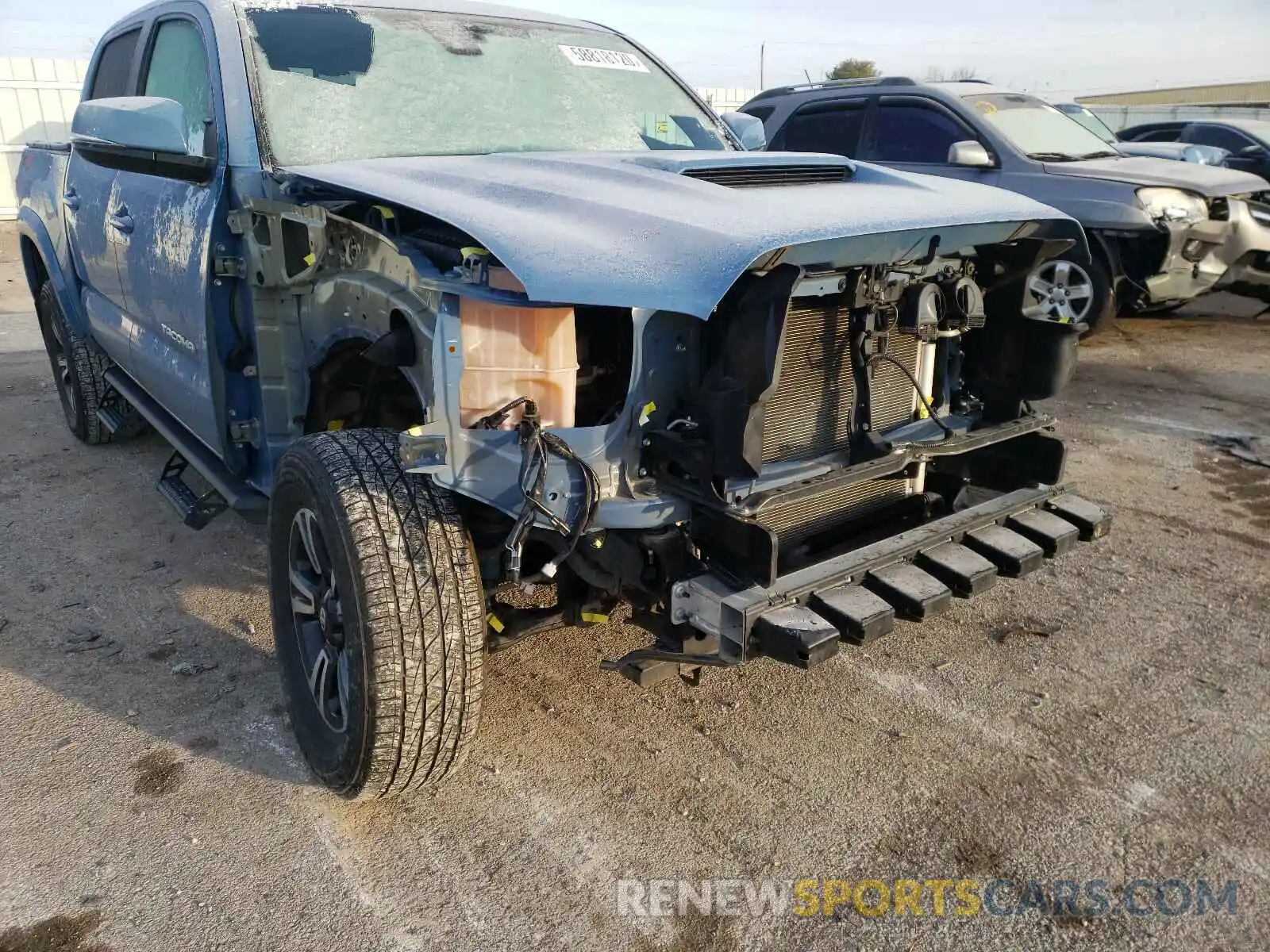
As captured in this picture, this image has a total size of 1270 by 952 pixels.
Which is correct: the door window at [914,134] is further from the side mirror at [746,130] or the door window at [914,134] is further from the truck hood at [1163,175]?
the side mirror at [746,130]

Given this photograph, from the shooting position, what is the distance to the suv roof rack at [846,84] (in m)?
7.84

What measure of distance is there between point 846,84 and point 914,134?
0.98 meters

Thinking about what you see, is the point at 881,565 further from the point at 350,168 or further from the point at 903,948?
the point at 350,168

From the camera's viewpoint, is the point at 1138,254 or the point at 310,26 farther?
the point at 1138,254

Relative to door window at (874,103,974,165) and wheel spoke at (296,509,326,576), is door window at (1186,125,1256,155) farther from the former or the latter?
wheel spoke at (296,509,326,576)

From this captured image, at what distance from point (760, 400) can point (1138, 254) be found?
596 centimetres

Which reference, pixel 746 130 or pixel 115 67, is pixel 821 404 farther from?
pixel 115 67

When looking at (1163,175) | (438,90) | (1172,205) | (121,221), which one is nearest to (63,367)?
(121,221)

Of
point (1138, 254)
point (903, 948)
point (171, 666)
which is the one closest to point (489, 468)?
point (903, 948)

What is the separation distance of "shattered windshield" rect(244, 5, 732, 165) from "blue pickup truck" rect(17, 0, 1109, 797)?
0.01 metres

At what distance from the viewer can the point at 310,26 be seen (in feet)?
11.0

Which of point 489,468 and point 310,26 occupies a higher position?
point 310,26

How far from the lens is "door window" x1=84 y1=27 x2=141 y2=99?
4344 millimetres

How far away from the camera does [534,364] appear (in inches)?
86.1
